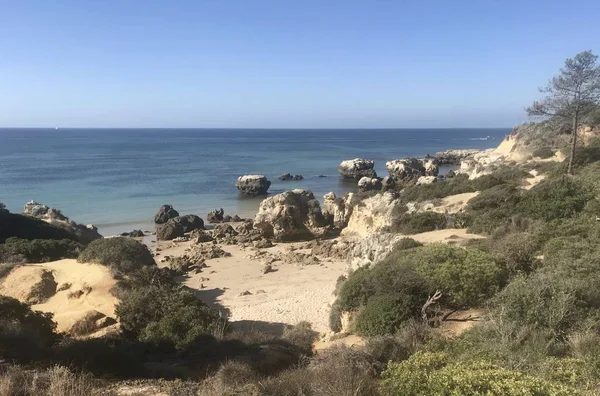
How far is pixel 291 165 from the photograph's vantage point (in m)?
78.3

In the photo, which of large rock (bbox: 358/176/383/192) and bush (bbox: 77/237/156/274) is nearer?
bush (bbox: 77/237/156/274)

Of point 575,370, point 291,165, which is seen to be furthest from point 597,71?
point 291,165

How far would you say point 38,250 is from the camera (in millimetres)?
18391

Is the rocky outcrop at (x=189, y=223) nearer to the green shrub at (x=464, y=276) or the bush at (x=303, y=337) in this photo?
the bush at (x=303, y=337)

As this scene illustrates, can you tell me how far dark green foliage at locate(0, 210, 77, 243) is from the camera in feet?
74.7

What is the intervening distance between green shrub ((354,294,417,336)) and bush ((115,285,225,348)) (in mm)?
4037

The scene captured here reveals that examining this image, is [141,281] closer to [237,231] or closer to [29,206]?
[237,231]

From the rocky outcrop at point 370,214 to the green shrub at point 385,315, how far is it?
15290mm

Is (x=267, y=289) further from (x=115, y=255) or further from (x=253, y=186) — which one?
(x=253, y=186)

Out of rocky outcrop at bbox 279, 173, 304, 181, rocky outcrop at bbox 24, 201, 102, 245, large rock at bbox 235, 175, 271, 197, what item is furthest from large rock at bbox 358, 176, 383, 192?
rocky outcrop at bbox 24, 201, 102, 245

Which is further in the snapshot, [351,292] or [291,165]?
[291,165]

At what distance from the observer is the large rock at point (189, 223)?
106 ft

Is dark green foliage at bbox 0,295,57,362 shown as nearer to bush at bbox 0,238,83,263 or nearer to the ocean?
bush at bbox 0,238,83,263

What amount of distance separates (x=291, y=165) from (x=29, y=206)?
1971 inches
